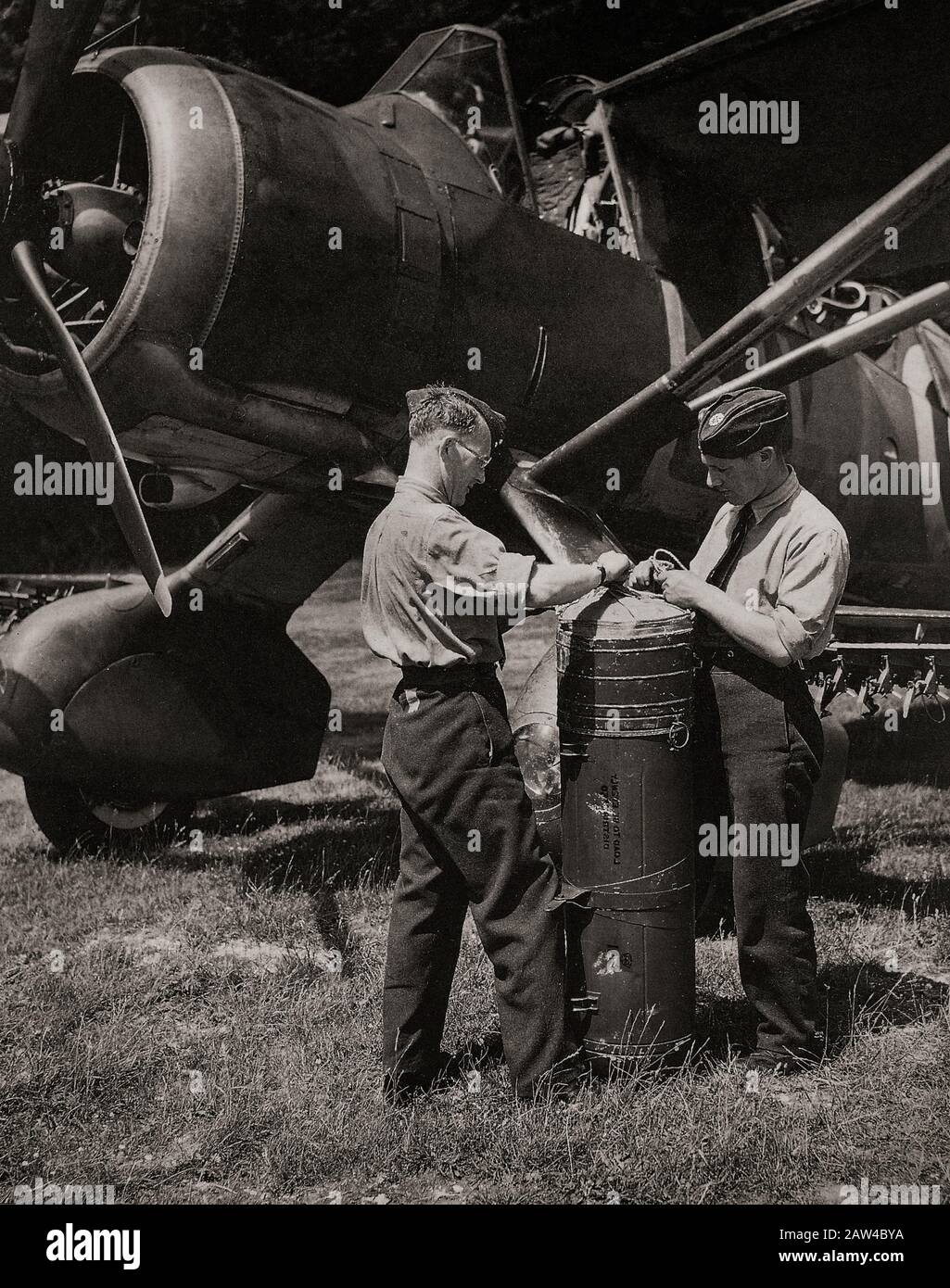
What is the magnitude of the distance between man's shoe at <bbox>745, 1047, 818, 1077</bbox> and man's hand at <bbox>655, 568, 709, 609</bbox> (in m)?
1.21

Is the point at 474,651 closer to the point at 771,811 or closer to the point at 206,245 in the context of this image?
the point at 771,811

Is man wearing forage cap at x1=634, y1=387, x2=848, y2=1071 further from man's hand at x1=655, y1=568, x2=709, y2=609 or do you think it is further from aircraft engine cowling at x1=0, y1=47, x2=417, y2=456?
aircraft engine cowling at x1=0, y1=47, x2=417, y2=456

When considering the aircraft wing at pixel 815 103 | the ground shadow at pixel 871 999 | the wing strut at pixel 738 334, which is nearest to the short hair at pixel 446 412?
the wing strut at pixel 738 334

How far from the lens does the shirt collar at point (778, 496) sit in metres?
3.10

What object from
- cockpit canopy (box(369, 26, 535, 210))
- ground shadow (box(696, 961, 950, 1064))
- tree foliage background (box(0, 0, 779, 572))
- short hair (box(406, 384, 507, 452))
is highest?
tree foliage background (box(0, 0, 779, 572))

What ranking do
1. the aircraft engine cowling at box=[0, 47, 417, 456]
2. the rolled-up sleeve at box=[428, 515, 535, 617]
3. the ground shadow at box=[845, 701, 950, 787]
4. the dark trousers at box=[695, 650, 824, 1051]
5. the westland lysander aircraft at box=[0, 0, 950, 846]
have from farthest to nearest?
the ground shadow at box=[845, 701, 950, 787], the westland lysander aircraft at box=[0, 0, 950, 846], the aircraft engine cowling at box=[0, 47, 417, 456], the dark trousers at box=[695, 650, 824, 1051], the rolled-up sleeve at box=[428, 515, 535, 617]

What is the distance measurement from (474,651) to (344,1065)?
1.21 meters

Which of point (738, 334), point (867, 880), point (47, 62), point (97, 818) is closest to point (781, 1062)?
point (867, 880)

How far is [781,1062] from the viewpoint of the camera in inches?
121

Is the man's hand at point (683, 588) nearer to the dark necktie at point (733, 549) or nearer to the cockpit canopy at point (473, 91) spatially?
the dark necktie at point (733, 549)

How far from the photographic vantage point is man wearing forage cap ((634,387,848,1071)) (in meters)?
2.95

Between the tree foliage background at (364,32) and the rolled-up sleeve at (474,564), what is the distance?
363 cm

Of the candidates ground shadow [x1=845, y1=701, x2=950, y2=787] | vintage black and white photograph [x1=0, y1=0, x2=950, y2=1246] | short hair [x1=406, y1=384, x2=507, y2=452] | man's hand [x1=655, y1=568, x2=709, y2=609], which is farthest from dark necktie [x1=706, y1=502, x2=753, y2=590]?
ground shadow [x1=845, y1=701, x2=950, y2=787]
